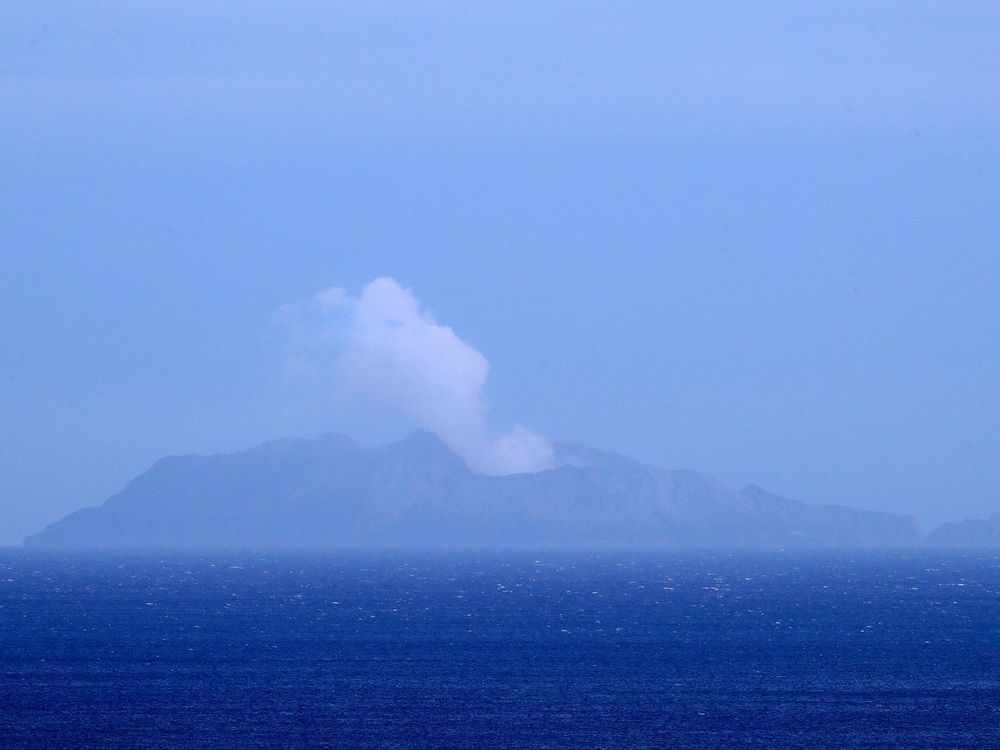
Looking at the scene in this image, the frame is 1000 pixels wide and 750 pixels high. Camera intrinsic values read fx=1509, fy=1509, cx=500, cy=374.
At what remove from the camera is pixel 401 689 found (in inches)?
3211

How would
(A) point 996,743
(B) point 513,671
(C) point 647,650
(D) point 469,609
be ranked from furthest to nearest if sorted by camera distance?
(D) point 469,609, (C) point 647,650, (B) point 513,671, (A) point 996,743

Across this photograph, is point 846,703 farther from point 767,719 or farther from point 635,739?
point 635,739

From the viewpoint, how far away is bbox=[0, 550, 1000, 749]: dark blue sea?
66875mm

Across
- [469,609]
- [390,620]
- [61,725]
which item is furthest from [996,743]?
[469,609]

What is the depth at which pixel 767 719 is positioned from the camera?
71062 mm

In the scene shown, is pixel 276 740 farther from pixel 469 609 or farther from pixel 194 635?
pixel 469 609

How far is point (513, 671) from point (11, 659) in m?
33.2

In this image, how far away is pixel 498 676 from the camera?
3442 inches

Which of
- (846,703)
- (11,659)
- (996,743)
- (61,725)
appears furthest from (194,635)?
(996,743)

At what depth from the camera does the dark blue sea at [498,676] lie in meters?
66.9

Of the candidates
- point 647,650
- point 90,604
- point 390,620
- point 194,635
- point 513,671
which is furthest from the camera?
point 90,604

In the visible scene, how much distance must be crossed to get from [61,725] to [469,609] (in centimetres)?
8112

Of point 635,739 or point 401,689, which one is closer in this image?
point 635,739

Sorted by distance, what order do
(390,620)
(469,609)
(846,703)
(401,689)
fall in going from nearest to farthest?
(846,703), (401,689), (390,620), (469,609)
